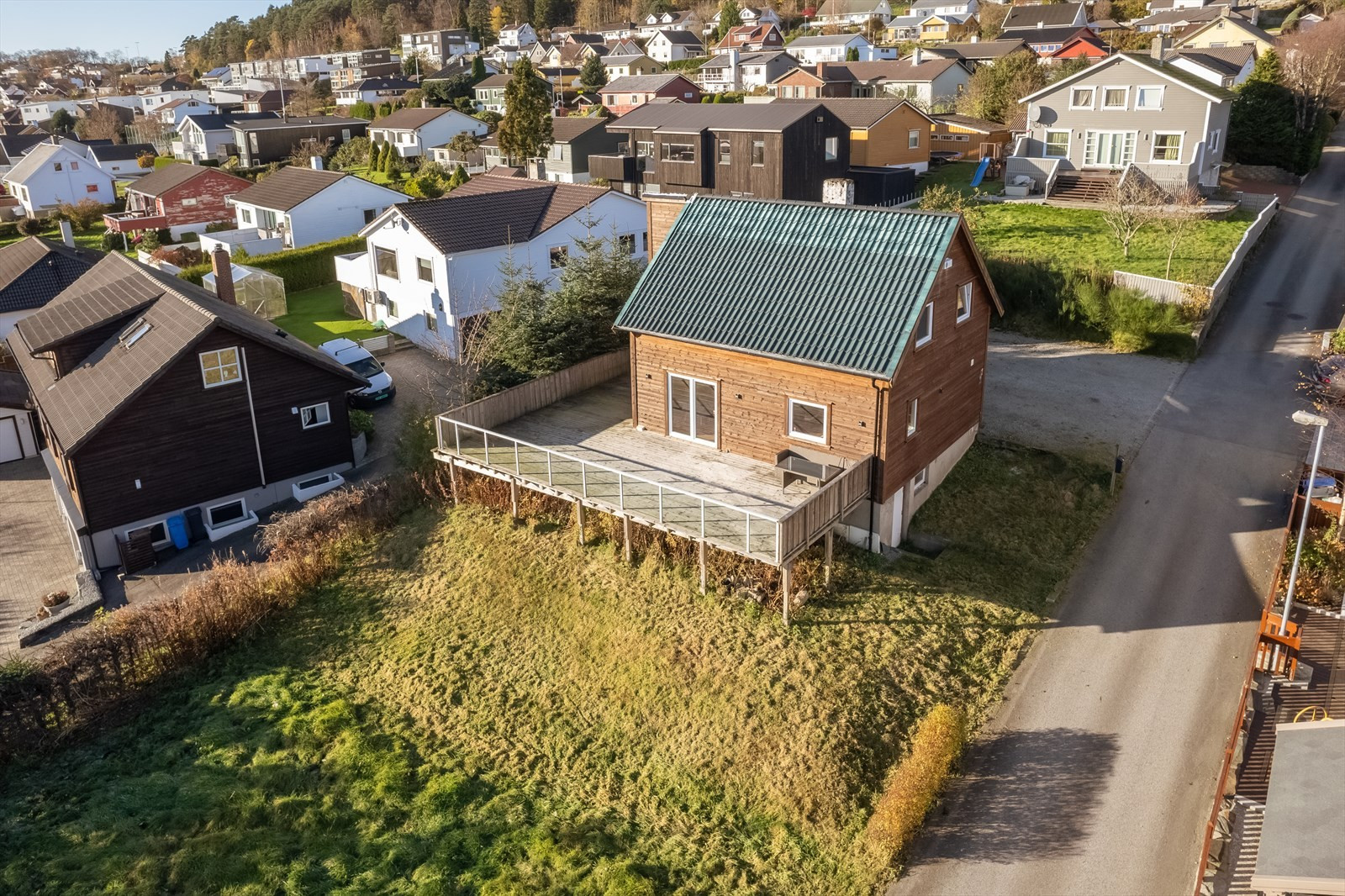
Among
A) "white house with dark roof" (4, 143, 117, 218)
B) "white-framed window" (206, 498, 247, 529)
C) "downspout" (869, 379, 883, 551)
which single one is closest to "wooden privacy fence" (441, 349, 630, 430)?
"white-framed window" (206, 498, 247, 529)

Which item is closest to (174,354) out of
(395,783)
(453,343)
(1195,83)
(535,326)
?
(535,326)

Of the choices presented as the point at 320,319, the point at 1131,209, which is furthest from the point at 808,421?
the point at 320,319

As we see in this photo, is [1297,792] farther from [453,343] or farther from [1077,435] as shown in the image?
[453,343]

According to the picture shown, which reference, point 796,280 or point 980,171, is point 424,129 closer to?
point 980,171

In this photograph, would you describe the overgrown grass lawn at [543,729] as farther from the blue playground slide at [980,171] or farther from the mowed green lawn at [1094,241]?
the blue playground slide at [980,171]

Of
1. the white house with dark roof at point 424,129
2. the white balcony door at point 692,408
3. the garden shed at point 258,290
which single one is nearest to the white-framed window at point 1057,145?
the white balcony door at point 692,408

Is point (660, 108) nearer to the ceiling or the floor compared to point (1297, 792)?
nearer to the ceiling

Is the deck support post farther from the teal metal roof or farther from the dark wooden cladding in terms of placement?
the dark wooden cladding
